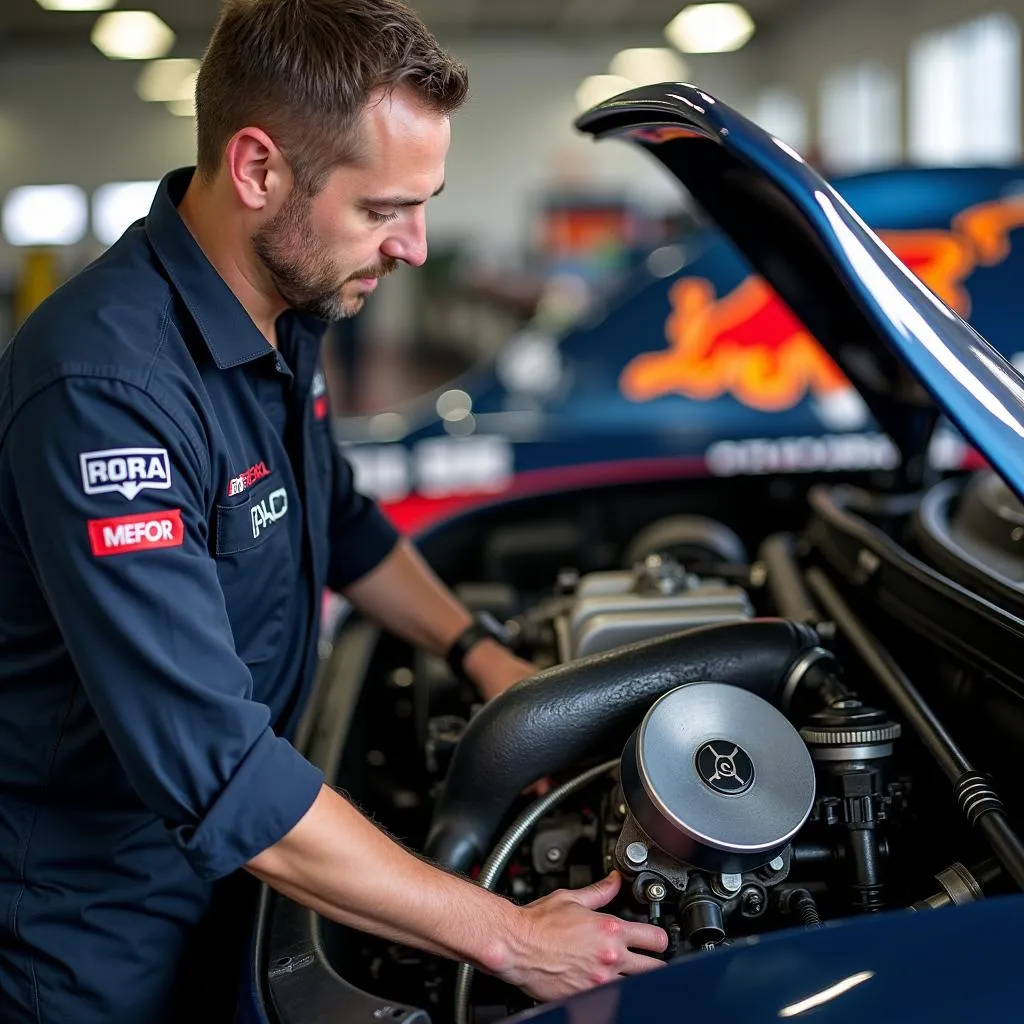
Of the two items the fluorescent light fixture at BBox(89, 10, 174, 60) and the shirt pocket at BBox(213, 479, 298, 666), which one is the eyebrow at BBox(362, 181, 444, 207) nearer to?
the shirt pocket at BBox(213, 479, 298, 666)

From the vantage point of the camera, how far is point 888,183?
3436mm

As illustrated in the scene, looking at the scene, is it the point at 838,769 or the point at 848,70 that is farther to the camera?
the point at 848,70

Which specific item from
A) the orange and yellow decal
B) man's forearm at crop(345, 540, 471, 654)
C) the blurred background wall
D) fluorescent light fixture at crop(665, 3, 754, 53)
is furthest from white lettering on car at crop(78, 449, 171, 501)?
fluorescent light fixture at crop(665, 3, 754, 53)

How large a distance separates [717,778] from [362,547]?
0.86 m

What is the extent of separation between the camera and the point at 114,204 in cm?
1794

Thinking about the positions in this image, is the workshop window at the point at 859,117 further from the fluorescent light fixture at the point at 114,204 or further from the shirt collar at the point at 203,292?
the shirt collar at the point at 203,292

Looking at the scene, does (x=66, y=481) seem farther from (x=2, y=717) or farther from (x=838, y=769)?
(x=838, y=769)

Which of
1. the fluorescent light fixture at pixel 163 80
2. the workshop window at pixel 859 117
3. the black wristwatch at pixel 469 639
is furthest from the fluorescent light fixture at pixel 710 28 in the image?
the black wristwatch at pixel 469 639

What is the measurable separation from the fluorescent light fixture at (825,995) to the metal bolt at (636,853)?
0.29m

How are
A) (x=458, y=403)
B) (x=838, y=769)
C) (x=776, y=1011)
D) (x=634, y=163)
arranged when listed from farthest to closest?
1. (x=634, y=163)
2. (x=458, y=403)
3. (x=838, y=769)
4. (x=776, y=1011)

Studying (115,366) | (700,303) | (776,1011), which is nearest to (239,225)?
(115,366)

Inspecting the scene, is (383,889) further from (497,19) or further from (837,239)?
(497,19)

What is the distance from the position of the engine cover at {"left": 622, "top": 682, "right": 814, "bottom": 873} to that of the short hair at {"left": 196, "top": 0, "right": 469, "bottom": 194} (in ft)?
2.05

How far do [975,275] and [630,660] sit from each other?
2.63 metres
